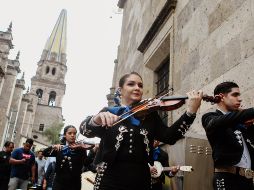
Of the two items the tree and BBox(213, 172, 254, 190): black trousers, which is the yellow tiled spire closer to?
the tree

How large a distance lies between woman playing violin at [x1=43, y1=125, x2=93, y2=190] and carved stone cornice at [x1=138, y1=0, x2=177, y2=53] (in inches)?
143

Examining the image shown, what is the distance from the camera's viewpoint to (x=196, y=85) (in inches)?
199

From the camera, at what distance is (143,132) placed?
2557 mm

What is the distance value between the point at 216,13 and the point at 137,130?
313cm

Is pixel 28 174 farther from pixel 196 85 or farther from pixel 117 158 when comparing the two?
pixel 117 158

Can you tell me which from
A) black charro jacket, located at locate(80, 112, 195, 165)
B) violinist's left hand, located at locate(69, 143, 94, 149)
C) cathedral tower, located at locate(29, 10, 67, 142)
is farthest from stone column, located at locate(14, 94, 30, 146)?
black charro jacket, located at locate(80, 112, 195, 165)

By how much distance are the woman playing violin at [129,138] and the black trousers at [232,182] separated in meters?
0.51

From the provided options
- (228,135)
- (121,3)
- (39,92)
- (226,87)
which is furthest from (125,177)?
(39,92)

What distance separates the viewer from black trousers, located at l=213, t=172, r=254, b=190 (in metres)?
A: 2.44

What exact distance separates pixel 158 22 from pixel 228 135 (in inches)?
212

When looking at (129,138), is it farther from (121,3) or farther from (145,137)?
(121,3)

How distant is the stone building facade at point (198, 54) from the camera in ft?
12.2

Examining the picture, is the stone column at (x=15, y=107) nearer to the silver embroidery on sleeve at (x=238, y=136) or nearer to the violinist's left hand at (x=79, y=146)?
the violinist's left hand at (x=79, y=146)

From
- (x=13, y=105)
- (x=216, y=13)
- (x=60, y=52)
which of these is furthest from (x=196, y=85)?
(x=60, y=52)
